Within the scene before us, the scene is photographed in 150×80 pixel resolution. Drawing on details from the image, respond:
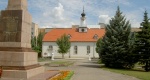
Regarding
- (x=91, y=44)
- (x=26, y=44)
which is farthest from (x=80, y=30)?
(x=26, y=44)

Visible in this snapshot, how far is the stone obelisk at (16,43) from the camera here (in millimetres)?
14469

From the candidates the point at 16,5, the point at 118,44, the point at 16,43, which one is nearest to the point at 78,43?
the point at 118,44

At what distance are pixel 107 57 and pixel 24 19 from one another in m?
14.1

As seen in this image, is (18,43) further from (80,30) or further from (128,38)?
(80,30)

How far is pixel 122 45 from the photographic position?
89.7ft

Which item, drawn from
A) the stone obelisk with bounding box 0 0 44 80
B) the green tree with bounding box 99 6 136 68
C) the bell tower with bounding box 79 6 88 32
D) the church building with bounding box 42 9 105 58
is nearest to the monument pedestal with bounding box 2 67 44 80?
the stone obelisk with bounding box 0 0 44 80

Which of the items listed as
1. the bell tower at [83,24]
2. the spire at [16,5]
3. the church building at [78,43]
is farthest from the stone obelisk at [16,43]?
the bell tower at [83,24]

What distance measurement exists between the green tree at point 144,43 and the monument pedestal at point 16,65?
561 inches

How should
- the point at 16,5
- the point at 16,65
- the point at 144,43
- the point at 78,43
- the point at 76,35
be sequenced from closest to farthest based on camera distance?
the point at 16,65 → the point at 16,5 → the point at 144,43 → the point at 78,43 → the point at 76,35

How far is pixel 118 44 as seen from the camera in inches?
1073

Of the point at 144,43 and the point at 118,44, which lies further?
the point at 118,44

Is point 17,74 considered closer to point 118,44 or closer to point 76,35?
point 118,44

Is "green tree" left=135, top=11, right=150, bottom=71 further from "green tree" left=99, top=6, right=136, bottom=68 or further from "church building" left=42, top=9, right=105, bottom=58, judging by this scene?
"church building" left=42, top=9, right=105, bottom=58

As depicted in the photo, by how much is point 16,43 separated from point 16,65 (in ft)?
4.86
